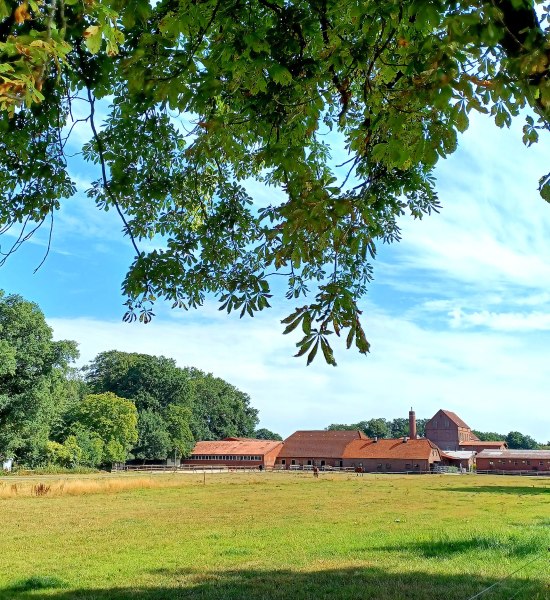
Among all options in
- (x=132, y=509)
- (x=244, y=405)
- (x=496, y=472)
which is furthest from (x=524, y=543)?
(x=244, y=405)

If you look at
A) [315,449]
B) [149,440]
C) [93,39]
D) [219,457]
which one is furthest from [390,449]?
[93,39]

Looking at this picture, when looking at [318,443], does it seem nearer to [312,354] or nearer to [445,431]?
[445,431]

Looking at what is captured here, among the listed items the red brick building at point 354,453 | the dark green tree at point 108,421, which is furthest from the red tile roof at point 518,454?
the dark green tree at point 108,421

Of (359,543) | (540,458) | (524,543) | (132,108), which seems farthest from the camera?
(540,458)

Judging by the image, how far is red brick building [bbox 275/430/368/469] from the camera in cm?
8269

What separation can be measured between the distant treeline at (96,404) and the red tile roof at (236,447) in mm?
2540

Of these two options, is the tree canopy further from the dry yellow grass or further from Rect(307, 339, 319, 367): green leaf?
Rect(307, 339, 319, 367): green leaf

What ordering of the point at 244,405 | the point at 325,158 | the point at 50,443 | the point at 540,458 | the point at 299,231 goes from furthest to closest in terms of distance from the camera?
the point at 244,405 < the point at 540,458 < the point at 50,443 < the point at 325,158 < the point at 299,231

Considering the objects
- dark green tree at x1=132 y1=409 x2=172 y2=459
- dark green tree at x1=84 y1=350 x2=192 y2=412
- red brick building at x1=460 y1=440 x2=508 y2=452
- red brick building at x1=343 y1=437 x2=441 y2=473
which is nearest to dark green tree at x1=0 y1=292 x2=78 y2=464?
dark green tree at x1=132 y1=409 x2=172 y2=459

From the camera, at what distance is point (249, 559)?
1079 centimetres

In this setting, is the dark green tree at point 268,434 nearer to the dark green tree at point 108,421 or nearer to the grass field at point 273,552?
the dark green tree at point 108,421

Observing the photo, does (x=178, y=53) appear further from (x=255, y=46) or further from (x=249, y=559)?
(x=249, y=559)

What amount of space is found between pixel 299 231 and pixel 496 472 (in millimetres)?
85627

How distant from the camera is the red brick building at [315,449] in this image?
82.7 meters
